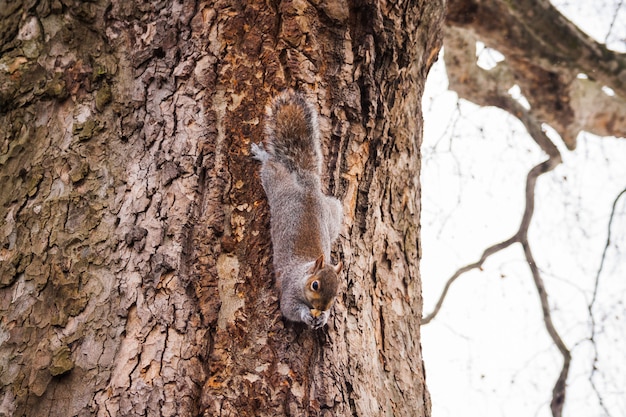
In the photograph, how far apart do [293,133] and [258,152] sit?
0.61 ft

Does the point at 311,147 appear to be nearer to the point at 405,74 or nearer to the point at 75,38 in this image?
the point at 405,74

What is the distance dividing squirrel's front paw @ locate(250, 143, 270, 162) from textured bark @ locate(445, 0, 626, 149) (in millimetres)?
1632

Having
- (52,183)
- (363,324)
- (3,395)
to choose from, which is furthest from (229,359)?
(52,183)

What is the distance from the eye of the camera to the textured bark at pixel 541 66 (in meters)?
2.95

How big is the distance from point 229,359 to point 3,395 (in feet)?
1.58

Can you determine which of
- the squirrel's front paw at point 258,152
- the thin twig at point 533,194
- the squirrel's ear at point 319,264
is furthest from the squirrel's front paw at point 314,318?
the thin twig at point 533,194

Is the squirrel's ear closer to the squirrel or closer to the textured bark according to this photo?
the squirrel

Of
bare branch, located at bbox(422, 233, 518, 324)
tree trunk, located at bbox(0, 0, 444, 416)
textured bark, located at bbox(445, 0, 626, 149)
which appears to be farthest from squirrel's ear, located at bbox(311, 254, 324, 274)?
bare branch, located at bbox(422, 233, 518, 324)

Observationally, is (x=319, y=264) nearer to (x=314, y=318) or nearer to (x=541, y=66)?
(x=314, y=318)

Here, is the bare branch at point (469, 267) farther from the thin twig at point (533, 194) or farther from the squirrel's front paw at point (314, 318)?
the squirrel's front paw at point (314, 318)

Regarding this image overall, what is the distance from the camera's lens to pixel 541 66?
10.2 feet

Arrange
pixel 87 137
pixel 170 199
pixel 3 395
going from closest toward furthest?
pixel 3 395, pixel 170 199, pixel 87 137

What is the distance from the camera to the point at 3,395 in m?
1.35

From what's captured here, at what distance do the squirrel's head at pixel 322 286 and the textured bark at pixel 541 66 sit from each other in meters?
1.66
